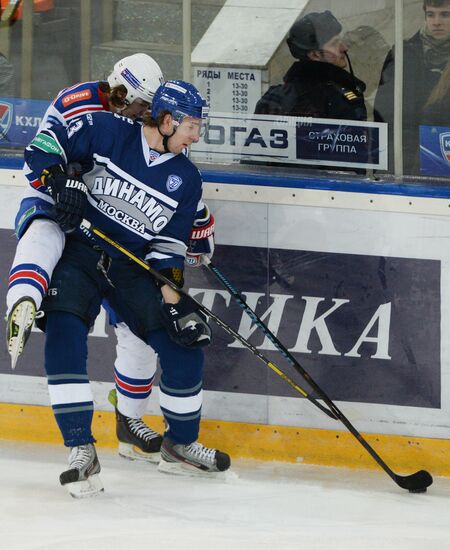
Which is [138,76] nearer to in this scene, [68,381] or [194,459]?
[68,381]

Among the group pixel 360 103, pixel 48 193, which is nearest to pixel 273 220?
pixel 360 103

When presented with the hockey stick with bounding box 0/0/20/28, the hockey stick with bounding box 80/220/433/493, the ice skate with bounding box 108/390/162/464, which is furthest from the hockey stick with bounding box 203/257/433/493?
the hockey stick with bounding box 0/0/20/28

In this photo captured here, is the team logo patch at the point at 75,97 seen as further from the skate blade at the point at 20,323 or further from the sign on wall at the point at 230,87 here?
the skate blade at the point at 20,323

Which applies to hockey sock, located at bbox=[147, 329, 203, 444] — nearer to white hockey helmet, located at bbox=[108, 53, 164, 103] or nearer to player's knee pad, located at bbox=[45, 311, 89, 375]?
player's knee pad, located at bbox=[45, 311, 89, 375]

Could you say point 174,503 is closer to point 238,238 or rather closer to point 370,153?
point 238,238

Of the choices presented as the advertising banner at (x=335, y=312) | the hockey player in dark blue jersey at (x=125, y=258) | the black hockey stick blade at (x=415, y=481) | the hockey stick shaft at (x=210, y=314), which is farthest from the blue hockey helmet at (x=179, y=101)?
the black hockey stick blade at (x=415, y=481)

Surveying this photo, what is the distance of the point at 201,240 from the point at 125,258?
0.26 m

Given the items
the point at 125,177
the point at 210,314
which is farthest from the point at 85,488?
the point at 125,177

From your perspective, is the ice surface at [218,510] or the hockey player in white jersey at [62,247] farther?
the hockey player in white jersey at [62,247]

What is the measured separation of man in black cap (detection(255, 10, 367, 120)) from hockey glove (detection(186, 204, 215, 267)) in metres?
0.49

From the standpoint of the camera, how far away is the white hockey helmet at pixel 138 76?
13.0ft

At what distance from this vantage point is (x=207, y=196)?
4.27 meters

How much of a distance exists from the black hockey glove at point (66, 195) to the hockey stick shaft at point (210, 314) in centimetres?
9

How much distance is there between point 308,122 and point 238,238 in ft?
1.44
